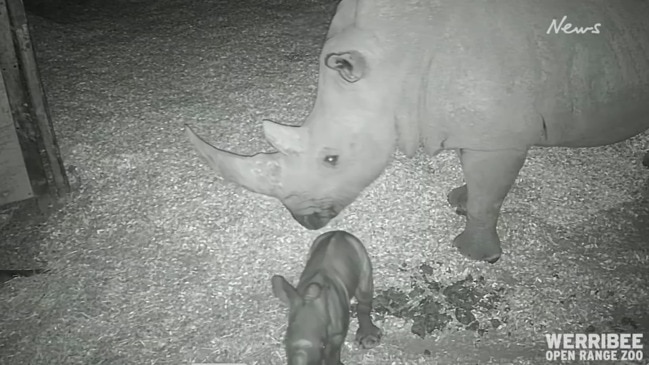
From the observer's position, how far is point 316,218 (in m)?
2.06

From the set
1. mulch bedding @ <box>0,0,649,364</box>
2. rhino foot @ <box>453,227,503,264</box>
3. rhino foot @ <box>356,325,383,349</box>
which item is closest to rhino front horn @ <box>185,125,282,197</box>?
mulch bedding @ <box>0,0,649,364</box>

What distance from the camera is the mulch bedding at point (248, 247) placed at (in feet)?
6.65

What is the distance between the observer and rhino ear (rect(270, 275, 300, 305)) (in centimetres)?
163

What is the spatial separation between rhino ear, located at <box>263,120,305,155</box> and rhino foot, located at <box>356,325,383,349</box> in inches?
21.3

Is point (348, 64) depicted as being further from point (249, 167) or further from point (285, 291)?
point (285, 291)

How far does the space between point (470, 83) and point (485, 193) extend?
1.21ft

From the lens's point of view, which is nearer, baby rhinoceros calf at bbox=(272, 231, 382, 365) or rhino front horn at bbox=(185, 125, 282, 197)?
baby rhinoceros calf at bbox=(272, 231, 382, 365)

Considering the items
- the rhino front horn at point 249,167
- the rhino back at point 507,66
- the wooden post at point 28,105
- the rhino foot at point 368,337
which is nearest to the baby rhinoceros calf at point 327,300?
the rhino foot at point 368,337

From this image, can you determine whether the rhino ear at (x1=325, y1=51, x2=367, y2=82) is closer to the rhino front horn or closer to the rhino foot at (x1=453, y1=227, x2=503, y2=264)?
the rhino front horn

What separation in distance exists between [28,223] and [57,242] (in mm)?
182

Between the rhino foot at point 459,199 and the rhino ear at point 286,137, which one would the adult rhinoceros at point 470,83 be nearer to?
the rhino ear at point 286,137

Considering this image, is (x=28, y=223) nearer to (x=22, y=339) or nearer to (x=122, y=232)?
(x=122, y=232)

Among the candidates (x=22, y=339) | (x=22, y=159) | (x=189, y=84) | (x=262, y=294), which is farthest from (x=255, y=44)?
(x=22, y=339)

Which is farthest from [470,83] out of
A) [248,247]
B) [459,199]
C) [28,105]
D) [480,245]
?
[28,105]
